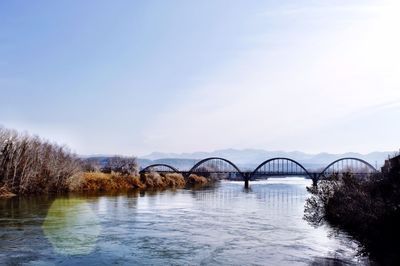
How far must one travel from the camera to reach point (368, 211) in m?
25.5

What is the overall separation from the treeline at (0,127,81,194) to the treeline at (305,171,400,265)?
4191 centimetres

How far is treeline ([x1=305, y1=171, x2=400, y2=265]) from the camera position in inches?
949

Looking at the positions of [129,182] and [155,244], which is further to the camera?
[129,182]

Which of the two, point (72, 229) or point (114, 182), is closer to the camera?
point (72, 229)

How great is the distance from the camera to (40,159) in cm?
6731

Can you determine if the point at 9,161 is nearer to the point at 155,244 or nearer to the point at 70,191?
the point at 70,191

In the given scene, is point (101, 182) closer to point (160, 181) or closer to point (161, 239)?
point (160, 181)

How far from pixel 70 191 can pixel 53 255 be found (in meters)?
48.0

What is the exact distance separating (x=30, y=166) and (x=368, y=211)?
50872 millimetres

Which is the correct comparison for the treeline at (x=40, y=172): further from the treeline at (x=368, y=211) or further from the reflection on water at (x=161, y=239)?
the treeline at (x=368, y=211)

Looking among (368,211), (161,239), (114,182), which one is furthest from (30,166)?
(368,211)

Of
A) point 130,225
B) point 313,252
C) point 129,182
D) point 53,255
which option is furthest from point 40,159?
point 313,252

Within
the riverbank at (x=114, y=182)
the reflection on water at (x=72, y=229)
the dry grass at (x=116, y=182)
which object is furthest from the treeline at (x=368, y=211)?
the dry grass at (x=116, y=182)

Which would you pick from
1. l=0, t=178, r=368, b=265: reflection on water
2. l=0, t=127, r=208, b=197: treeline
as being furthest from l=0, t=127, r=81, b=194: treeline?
l=0, t=178, r=368, b=265: reflection on water
